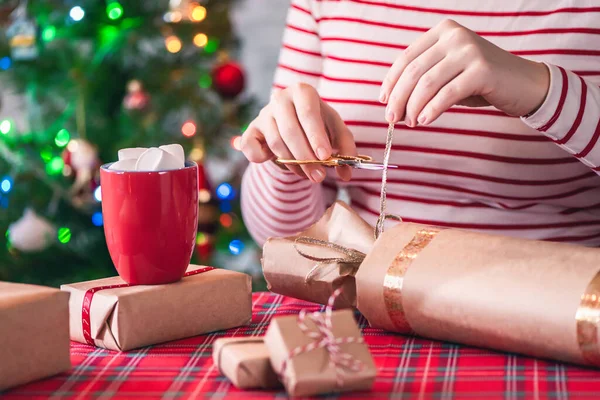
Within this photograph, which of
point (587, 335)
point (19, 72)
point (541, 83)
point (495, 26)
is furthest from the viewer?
point (19, 72)

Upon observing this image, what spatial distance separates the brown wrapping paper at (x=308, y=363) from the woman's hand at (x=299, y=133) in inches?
12.2

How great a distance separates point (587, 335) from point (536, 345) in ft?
0.14

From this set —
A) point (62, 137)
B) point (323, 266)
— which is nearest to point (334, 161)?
point (323, 266)

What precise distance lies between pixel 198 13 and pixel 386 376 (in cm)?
187

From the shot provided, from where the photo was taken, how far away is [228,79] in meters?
2.27

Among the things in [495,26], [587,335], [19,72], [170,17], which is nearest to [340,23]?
[495,26]

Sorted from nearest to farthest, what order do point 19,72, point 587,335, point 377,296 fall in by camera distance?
point 587,335 < point 377,296 < point 19,72

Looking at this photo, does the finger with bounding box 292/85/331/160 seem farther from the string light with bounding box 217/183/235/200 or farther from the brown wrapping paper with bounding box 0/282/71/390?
the string light with bounding box 217/183/235/200

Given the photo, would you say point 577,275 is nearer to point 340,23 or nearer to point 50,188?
point 340,23

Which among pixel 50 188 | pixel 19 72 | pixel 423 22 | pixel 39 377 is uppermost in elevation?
pixel 423 22

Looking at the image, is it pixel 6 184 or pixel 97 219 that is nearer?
pixel 6 184

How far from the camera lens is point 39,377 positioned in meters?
0.60

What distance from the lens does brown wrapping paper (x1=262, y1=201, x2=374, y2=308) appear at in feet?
2.50

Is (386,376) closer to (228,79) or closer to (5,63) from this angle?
(228,79)
